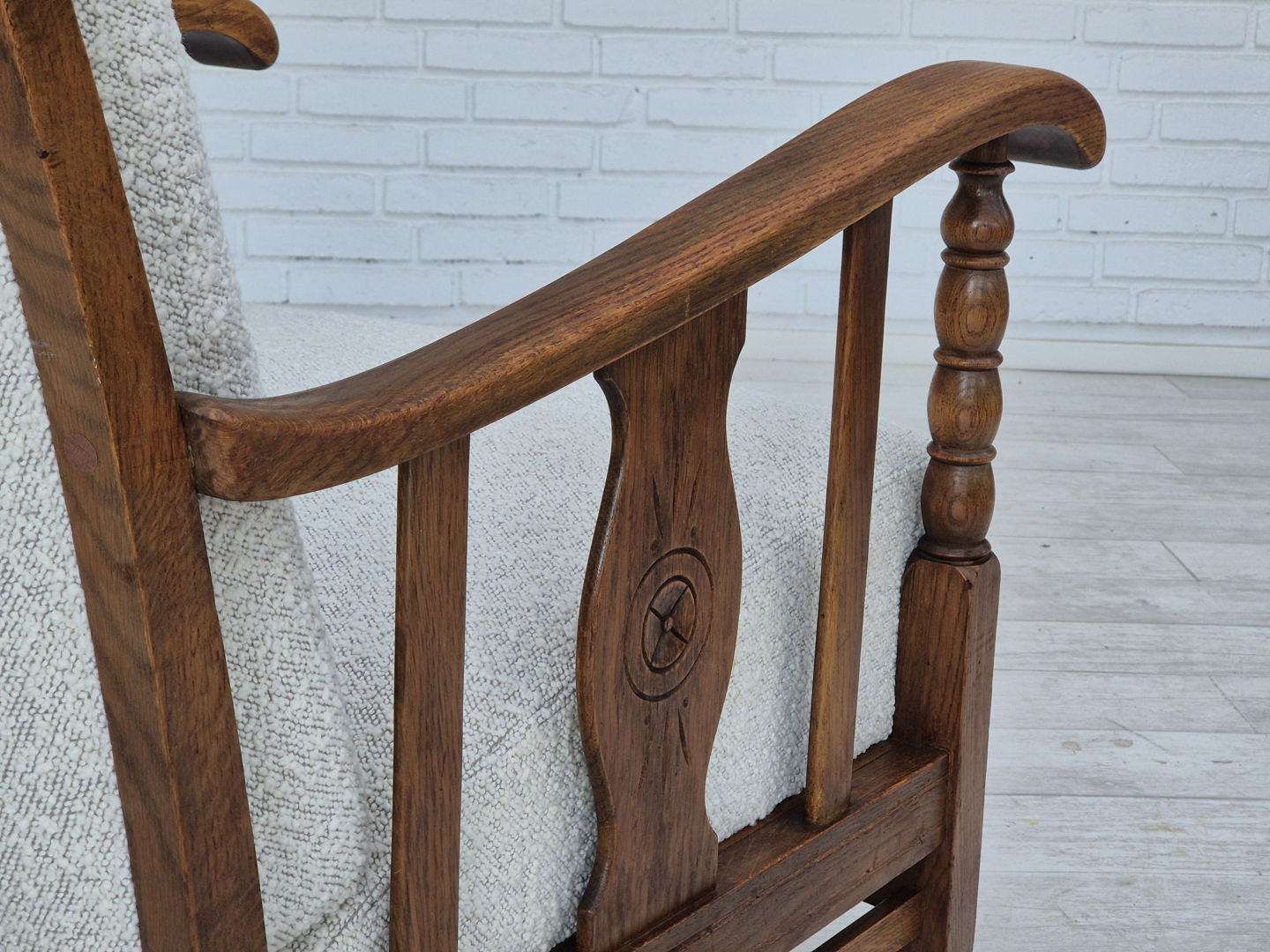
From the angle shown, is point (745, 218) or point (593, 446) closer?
point (745, 218)

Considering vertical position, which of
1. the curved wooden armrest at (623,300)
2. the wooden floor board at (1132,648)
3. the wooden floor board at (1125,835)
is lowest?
the wooden floor board at (1125,835)

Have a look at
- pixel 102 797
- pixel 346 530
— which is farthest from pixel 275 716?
pixel 346 530

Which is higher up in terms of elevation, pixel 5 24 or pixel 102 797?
pixel 5 24

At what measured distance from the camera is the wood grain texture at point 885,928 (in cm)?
79

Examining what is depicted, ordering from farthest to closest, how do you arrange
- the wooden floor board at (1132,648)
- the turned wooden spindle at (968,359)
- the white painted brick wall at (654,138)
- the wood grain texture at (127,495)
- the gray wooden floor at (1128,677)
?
the white painted brick wall at (654,138) → the wooden floor board at (1132,648) → the gray wooden floor at (1128,677) → the turned wooden spindle at (968,359) → the wood grain texture at (127,495)

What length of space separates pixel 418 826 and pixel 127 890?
10cm

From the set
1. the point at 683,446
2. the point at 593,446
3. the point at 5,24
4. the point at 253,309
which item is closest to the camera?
the point at 5,24

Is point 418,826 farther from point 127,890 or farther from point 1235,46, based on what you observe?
point 1235,46

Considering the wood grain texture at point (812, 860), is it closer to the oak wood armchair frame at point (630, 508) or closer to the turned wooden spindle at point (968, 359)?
the oak wood armchair frame at point (630, 508)

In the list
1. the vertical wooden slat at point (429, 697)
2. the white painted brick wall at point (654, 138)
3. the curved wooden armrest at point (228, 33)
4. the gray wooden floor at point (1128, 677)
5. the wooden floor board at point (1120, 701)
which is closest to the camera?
the vertical wooden slat at point (429, 697)

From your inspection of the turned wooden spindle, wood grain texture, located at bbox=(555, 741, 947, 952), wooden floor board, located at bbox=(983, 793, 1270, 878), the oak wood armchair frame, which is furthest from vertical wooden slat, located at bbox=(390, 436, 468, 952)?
wooden floor board, located at bbox=(983, 793, 1270, 878)

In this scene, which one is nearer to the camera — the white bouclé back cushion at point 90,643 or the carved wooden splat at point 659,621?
the white bouclé back cushion at point 90,643

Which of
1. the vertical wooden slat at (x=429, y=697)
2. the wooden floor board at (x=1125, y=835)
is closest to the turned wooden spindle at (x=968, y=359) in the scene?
the vertical wooden slat at (x=429, y=697)

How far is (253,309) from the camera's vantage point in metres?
1.10
